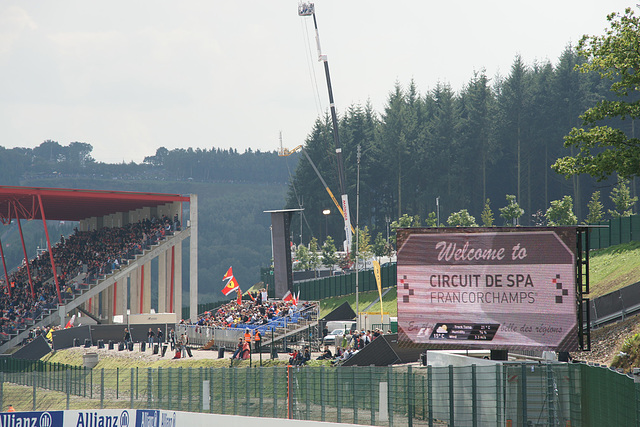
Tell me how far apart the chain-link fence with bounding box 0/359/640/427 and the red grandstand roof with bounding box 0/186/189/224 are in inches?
1401

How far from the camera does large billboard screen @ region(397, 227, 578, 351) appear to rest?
20.2 m

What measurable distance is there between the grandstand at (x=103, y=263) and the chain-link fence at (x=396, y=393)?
33.7 m

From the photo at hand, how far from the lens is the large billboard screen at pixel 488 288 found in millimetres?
20250

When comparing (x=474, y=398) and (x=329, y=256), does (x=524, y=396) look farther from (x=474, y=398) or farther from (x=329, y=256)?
(x=329, y=256)

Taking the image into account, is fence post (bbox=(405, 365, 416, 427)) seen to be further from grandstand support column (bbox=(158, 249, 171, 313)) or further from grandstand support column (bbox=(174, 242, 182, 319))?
grandstand support column (bbox=(158, 249, 171, 313))

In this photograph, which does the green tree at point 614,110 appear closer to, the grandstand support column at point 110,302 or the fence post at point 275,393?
the fence post at point 275,393

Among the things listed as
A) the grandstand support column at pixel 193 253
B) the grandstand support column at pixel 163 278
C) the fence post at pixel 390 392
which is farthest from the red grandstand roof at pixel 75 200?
the fence post at pixel 390 392

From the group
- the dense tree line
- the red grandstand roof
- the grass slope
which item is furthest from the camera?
the dense tree line

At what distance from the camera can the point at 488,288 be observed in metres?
20.9

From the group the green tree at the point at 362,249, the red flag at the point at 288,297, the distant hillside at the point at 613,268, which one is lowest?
the red flag at the point at 288,297

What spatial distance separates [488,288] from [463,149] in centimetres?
10926

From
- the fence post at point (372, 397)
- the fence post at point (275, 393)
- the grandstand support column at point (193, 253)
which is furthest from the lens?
the grandstand support column at point (193, 253)

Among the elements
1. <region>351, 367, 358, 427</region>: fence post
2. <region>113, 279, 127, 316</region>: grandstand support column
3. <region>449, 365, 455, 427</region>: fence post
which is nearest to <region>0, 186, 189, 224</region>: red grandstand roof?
<region>113, 279, 127, 316</region>: grandstand support column

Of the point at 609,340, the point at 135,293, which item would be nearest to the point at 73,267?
the point at 135,293
